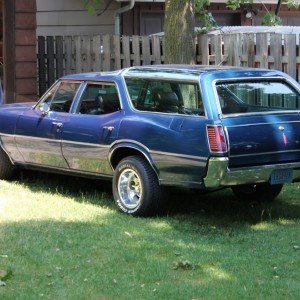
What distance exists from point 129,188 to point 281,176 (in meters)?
1.62

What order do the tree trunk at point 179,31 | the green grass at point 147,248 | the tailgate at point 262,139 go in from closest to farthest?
the green grass at point 147,248
the tailgate at point 262,139
the tree trunk at point 179,31

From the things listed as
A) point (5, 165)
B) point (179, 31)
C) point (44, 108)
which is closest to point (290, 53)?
A: point (179, 31)

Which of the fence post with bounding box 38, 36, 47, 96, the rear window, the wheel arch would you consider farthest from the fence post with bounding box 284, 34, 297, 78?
the fence post with bounding box 38, 36, 47, 96

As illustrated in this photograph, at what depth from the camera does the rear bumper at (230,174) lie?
6770mm

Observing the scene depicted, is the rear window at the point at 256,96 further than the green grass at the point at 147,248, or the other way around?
the rear window at the point at 256,96

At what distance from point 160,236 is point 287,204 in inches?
87.2

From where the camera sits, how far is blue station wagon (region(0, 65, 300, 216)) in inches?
273

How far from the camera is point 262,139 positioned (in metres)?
7.04

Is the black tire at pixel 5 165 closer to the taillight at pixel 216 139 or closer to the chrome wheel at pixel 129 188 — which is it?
the chrome wheel at pixel 129 188

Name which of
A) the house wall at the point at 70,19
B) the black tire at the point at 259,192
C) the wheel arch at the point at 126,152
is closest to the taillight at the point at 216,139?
the wheel arch at the point at 126,152

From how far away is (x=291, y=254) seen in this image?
20.7ft

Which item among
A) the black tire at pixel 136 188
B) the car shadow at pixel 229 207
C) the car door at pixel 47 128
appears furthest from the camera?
the car door at pixel 47 128

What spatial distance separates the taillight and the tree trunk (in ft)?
11.7

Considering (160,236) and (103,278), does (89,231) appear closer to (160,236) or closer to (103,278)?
(160,236)
